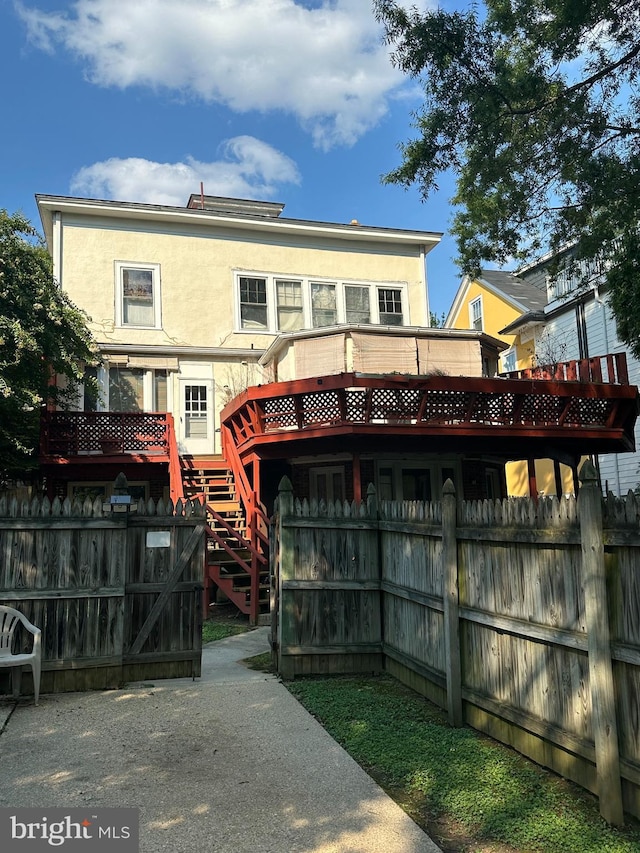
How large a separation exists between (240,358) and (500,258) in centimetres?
867

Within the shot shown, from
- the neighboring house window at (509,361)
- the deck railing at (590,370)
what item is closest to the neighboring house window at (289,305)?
the deck railing at (590,370)

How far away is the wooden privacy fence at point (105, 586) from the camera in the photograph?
7211 millimetres

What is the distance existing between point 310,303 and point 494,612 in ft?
52.7

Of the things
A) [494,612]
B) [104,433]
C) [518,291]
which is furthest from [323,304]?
[494,612]

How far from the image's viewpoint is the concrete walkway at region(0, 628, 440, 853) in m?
3.88

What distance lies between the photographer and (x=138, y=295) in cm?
1909

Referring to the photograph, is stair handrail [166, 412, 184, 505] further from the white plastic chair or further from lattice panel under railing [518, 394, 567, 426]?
the white plastic chair

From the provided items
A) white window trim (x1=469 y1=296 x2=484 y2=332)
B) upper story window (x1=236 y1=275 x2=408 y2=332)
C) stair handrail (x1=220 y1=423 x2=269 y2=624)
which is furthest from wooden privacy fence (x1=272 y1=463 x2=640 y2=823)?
white window trim (x1=469 y1=296 x2=484 y2=332)

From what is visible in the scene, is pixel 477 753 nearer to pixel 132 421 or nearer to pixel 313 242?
pixel 132 421

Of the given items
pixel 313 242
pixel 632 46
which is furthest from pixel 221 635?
pixel 313 242

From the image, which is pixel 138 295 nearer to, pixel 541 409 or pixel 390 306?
pixel 390 306

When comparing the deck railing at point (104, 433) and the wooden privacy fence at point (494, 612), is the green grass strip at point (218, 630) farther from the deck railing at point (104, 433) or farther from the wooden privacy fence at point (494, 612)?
the deck railing at point (104, 433)

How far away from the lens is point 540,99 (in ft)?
35.1

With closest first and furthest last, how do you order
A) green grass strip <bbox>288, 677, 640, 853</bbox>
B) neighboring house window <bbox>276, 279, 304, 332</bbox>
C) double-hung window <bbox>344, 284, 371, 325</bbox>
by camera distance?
green grass strip <bbox>288, 677, 640, 853</bbox> < neighboring house window <bbox>276, 279, 304, 332</bbox> < double-hung window <bbox>344, 284, 371, 325</bbox>
